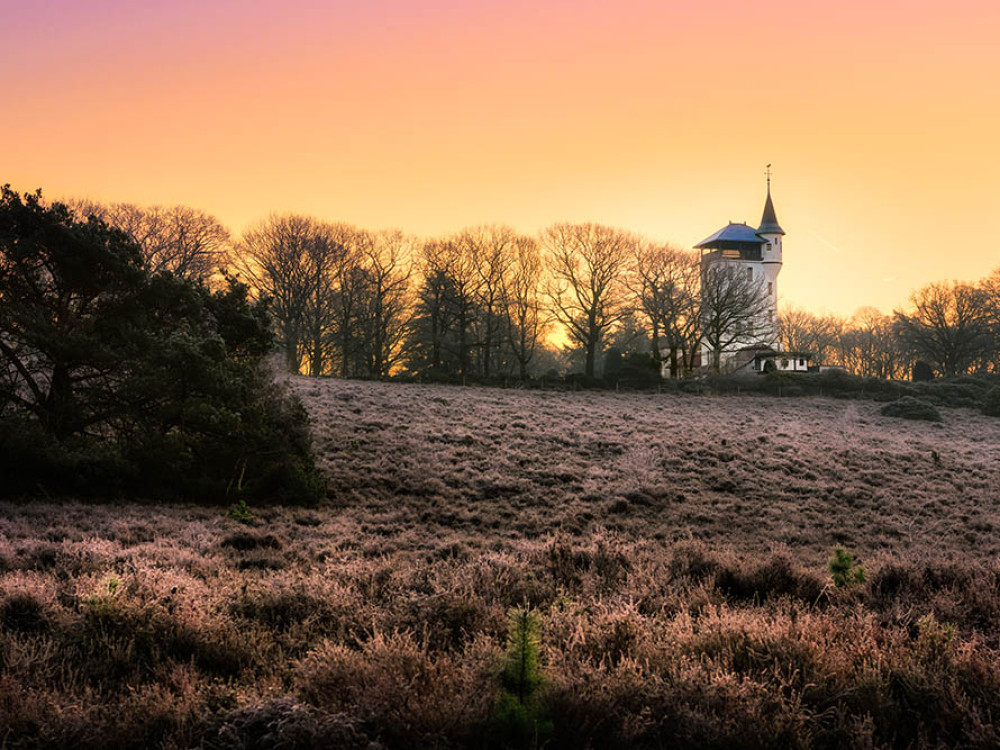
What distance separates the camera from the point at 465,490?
18.5m

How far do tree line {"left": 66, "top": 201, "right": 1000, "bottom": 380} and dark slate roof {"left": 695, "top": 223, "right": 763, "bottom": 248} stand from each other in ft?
28.1

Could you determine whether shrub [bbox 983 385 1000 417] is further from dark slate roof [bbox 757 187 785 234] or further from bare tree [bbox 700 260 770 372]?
dark slate roof [bbox 757 187 785 234]

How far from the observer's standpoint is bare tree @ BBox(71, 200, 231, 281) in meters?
42.0

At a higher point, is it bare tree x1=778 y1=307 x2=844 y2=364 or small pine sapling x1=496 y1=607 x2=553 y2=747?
bare tree x1=778 y1=307 x2=844 y2=364

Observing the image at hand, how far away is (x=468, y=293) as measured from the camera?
53.2 m

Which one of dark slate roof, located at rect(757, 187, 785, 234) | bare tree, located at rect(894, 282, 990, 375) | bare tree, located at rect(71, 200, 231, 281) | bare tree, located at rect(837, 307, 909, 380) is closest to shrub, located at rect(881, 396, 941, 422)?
bare tree, located at rect(894, 282, 990, 375)

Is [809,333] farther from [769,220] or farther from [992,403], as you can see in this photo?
[992,403]

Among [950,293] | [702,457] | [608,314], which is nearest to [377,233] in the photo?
[608,314]

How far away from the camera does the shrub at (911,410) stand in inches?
1538

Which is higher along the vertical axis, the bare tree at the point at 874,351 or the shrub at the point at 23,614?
the bare tree at the point at 874,351

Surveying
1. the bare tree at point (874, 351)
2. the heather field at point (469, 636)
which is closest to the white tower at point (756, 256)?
the bare tree at point (874, 351)

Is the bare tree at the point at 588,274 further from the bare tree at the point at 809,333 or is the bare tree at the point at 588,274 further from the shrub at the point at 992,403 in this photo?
the bare tree at the point at 809,333

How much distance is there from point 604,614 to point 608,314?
166ft

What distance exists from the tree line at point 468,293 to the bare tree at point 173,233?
23 centimetres
